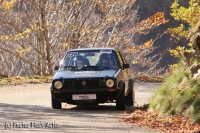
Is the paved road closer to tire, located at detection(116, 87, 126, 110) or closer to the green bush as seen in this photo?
tire, located at detection(116, 87, 126, 110)

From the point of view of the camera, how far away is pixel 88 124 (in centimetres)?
1155

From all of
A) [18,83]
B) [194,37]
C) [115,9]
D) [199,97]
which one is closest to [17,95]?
[18,83]

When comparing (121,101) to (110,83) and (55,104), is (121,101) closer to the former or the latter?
(110,83)

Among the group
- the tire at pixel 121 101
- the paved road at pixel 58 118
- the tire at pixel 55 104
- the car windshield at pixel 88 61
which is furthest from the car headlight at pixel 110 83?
the tire at pixel 55 104

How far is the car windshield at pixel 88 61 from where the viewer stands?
15.2 meters

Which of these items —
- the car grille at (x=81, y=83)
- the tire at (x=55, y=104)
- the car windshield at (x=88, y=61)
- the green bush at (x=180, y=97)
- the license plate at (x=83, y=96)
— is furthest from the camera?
the car windshield at (x=88, y=61)

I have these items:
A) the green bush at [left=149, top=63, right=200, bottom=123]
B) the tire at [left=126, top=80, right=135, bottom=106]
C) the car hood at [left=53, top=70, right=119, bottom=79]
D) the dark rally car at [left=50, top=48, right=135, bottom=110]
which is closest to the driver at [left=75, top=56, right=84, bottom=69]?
the dark rally car at [left=50, top=48, right=135, bottom=110]

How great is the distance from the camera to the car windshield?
15164 millimetres

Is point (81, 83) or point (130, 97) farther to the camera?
point (130, 97)

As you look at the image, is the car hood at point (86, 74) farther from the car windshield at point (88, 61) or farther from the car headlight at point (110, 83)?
the car windshield at point (88, 61)

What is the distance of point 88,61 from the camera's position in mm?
15305

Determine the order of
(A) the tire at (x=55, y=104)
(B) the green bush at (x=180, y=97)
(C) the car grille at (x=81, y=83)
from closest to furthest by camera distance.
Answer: (B) the green bush at (x=180, y=97)
(C) the car grille at (x=81, y=83)
(A) the tire at (x=55, y=104)

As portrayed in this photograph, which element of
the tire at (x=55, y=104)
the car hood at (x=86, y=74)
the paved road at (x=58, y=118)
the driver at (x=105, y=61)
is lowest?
the paved road at (x=58, y=118)

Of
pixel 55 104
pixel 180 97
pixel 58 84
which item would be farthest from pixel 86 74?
pixel 180 97
